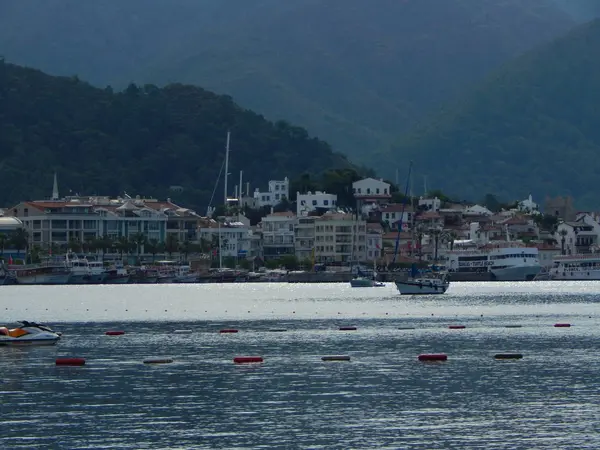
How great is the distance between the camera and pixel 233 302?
15750 centimetres

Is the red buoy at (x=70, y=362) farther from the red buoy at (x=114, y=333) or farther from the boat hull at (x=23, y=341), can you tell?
the red buoy at (x=114, y=333)

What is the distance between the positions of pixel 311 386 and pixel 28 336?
90.6 feet

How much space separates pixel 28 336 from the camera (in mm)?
90688

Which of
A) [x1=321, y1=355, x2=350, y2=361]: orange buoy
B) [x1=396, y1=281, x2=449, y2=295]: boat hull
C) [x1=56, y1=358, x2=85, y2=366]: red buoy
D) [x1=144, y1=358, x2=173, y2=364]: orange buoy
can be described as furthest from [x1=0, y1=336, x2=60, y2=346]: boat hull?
[x1=396, y1=281, x2=449, y2=295]: boat hull

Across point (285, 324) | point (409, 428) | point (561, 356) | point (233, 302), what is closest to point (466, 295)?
point (233, 302)

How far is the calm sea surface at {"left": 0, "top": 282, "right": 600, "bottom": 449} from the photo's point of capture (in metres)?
54.5

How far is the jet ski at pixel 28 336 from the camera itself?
90500 mm

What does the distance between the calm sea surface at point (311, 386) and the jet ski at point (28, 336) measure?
1.07 metres

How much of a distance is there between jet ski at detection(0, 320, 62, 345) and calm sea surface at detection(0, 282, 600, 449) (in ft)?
3.51

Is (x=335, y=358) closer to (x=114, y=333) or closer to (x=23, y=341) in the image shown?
(x=23, y=341)

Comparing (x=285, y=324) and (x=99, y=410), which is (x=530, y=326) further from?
(x=99, y=410)

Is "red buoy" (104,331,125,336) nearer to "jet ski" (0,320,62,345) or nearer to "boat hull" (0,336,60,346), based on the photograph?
"jet ski" (0,320,62,345)

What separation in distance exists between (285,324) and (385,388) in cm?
4557

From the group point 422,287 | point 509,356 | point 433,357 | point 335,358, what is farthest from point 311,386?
point 422,287
